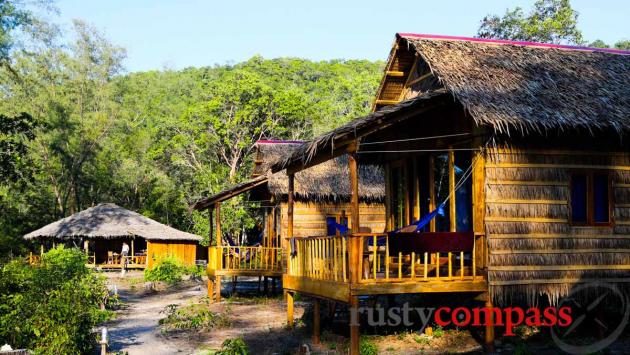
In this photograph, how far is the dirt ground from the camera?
1216cm

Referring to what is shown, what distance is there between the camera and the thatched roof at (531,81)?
36.4 ft

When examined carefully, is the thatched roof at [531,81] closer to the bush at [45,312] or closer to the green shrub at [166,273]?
the bush at [45,312]

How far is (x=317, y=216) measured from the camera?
885 inches

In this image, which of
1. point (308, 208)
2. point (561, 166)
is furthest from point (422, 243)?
point (308, 208)

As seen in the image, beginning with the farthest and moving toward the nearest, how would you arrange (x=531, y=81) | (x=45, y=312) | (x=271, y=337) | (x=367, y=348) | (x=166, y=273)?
(x=166, y=273), (x=271, y=337), (x=531, y=81), (x=367, y=348), (x=45, y=312)

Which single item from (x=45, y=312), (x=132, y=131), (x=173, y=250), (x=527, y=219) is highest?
(x=132, y=131)

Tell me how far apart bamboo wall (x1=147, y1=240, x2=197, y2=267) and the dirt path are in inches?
444

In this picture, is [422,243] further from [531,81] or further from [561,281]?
[531,81]

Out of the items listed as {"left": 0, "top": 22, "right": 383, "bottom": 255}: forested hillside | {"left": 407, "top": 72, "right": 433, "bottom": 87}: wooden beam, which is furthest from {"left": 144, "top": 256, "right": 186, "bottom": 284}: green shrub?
{"left": 407, "top": 72, "right": 433, "bottom": 87}: wooden beam

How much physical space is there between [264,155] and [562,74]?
1420 centimetres

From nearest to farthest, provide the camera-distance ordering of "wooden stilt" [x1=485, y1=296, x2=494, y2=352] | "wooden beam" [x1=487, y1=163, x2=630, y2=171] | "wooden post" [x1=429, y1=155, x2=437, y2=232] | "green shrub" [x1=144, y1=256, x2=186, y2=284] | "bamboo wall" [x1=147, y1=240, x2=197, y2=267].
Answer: "wooden stilt" [x1=485, y1=296, x2=494, y2=352] < "wooden beam" [x1=487, y1=163, x2=630, y2=171] < "wooden post" [x1=429, y1=155, x2=437, y2=232] < "green shrub" [x1=144, y1=256, x2=186, y2=284] < "bamboo wall" [x1=147, y1=240, x2=197, y2=267]

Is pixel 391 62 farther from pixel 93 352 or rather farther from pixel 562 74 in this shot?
pixel 93 352

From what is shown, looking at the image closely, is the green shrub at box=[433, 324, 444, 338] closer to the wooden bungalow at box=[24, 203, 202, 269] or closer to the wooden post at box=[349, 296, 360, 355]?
the wooden post at box=[349, 296, 360, 355]

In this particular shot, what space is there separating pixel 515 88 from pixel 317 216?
11307mm
